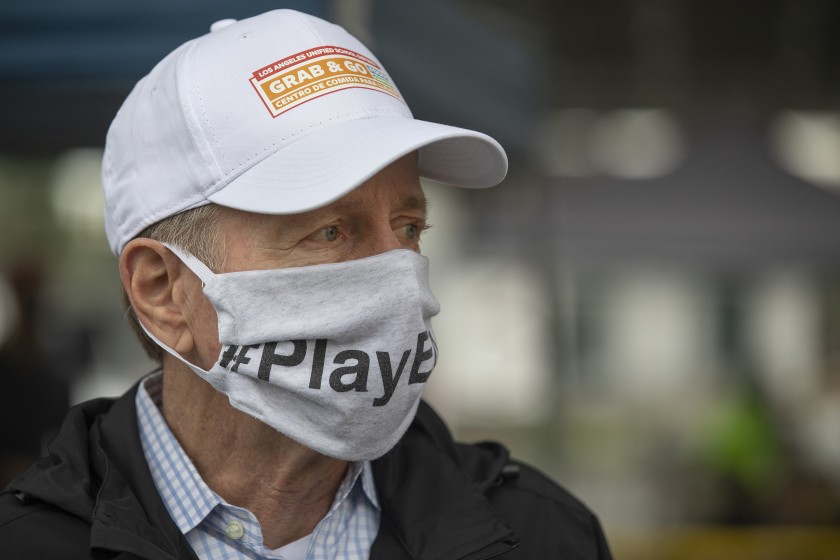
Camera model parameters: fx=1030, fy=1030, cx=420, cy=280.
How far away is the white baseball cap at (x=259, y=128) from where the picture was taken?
A: 1644mm

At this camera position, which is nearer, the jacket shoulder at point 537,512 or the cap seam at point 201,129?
the cap seam at point 201,129

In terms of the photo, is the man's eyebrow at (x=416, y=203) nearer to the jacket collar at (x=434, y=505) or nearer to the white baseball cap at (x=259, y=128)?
the white baseball cap at (x=259, y=128)

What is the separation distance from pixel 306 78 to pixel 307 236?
0.27 m

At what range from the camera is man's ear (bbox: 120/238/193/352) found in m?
1.76

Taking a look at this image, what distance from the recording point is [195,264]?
1718mm

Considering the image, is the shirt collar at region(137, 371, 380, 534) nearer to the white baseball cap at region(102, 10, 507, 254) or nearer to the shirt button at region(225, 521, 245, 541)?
the shirt button at region(225, 521, 245, 541)

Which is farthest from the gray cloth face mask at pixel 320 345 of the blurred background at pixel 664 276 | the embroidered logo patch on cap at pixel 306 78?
the blurred background at pixel 664 276

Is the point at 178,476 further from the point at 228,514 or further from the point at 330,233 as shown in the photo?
the point at 330,233

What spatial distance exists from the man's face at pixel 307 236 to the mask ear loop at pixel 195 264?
0.03m

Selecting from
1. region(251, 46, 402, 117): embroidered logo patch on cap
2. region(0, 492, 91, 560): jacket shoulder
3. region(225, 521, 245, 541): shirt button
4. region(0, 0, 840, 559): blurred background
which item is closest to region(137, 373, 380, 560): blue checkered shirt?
region(225, 521, 245, 541): shirt button

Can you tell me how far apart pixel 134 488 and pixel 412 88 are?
7.16ft

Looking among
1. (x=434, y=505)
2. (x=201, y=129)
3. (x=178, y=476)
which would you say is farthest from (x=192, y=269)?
(x=434, y=505)

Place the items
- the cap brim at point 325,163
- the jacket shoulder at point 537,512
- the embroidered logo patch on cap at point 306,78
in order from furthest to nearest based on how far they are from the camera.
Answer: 1. the jacket shoulder at point 537,512
2. the embroidered logo patch on cap at point 306,78
3. the cap brim at point 325,163

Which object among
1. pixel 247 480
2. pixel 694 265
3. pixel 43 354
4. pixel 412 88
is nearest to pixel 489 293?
pixel 694 265
